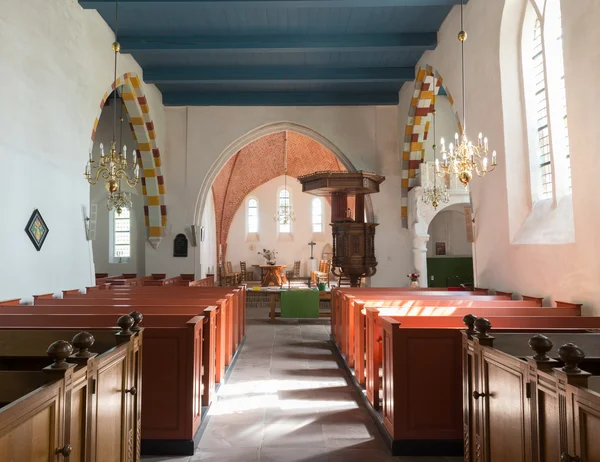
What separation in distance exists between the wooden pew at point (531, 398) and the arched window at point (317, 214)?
781 inches

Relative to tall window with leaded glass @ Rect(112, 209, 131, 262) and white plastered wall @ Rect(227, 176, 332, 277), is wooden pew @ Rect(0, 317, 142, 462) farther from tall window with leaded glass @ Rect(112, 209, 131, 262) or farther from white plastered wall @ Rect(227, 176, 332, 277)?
white plastered wall @ Rect(227, 176, 332, 277)

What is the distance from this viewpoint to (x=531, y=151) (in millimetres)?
7086

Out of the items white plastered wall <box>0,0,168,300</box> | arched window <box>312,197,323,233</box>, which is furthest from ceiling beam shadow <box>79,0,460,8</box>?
arched window <box>312,197,323,233</box>

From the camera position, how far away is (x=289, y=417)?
471 cm

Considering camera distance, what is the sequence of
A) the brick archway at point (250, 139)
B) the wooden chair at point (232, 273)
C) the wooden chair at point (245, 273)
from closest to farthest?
the brick archway at point (250, 139) → the wooden chair at point (232, 273) → the wooden chair at point (245, 273)

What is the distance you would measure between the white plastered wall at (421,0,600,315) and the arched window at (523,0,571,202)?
18cm

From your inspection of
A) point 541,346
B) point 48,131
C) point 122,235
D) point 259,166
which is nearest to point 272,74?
point 48,131

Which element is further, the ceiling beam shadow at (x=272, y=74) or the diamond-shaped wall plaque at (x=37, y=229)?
the ceiling beam shadow at (x=272, y=74)

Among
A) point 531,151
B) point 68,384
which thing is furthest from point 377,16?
point 68,384

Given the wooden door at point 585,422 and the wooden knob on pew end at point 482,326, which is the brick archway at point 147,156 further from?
the wooden door at point 585,422

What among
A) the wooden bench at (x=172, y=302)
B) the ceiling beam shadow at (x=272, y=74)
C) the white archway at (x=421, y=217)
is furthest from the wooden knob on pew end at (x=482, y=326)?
the white archway at (x=421, y=217)

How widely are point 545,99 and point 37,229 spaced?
24.5 ft

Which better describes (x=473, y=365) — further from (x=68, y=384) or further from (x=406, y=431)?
(x=68, y=384)

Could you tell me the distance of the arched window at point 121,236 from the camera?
15484mm
